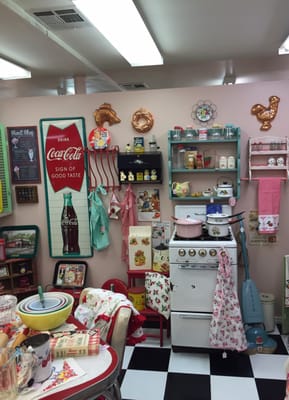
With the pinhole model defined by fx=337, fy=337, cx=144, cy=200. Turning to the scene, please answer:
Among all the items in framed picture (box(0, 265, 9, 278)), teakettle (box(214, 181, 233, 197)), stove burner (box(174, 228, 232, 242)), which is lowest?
framed picture (box(0, 265, 9, 278))

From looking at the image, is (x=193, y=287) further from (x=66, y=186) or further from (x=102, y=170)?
(x=66, y=186)

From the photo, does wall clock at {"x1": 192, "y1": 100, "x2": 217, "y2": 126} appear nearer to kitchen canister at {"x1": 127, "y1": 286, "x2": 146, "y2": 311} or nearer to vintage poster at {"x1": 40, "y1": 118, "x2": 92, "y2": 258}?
vintage poster at {"x1": 40, "y1": 118, "x2": 92, "y2": 258}

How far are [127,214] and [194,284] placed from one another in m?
1.06

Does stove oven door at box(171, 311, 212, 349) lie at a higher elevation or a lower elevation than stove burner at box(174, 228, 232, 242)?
lower

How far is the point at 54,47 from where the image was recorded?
360 cm

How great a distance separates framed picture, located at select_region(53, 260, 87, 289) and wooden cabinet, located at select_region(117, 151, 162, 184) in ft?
3.58

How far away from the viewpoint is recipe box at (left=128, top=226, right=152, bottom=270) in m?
3.37

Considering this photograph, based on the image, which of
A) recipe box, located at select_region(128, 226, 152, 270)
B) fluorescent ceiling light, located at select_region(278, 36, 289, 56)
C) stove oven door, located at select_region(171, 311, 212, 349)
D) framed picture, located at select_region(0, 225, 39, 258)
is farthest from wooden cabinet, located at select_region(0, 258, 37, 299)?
fluorescent ceiling light, located at select_region(278, 36, 289, 56)

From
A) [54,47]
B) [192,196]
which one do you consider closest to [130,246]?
[192,196]

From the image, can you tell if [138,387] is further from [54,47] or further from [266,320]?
[54,47]

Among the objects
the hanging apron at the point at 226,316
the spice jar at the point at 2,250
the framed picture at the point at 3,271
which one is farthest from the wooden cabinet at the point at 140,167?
the framed picture at the point at 3,271

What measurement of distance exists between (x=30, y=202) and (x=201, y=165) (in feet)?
6.18

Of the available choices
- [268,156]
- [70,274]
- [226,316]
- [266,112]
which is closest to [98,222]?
[70,274]

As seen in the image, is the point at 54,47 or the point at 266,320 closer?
the point at 266,320
